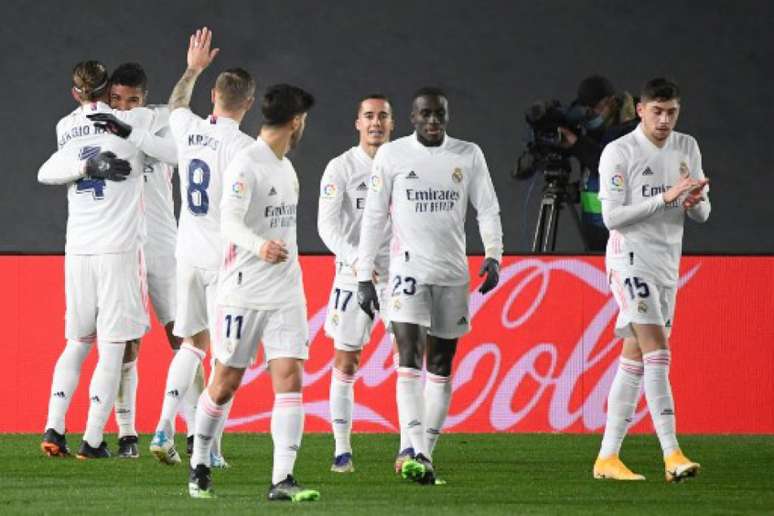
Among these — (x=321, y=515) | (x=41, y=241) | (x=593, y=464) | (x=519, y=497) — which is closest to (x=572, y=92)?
(x=41, y=241)

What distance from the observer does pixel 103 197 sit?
9.03 meters

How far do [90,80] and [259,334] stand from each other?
2.42 meters

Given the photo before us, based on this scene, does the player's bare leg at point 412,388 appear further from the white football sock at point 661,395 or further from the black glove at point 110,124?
the black glove at point 110,124

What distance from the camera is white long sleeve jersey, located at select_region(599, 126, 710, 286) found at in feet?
26.9

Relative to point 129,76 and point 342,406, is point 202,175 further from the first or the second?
point 342,406

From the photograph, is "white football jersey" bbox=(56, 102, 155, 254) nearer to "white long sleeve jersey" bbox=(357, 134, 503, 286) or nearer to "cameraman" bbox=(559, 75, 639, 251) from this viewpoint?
"white long sleeve jersey" bbox=(357, 134, 503, 286)

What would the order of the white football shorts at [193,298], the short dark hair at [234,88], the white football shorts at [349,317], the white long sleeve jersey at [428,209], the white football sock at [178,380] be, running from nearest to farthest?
the short dark hair at [234,88]
the white long sleeve jersey at [428,209]
the white football shorts at [193,298]
the white football sock at [178,380]
the white football shorts at [349,317]

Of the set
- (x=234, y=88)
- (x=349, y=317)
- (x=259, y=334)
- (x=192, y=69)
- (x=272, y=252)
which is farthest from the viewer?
(x=349, y=317)

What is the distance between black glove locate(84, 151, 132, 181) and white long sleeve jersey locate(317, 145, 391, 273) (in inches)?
37.2

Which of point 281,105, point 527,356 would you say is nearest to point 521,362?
point 527,356

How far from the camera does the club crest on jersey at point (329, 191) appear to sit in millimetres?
8852

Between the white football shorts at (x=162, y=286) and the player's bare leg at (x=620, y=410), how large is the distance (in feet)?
7.57

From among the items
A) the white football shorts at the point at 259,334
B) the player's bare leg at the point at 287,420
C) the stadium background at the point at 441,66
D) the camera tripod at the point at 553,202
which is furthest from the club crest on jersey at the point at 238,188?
the stadium background at the point at 441,66

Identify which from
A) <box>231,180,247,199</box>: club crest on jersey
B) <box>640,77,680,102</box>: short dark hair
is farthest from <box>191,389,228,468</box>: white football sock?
<box>640,77,680,102</box>: short dark hair
